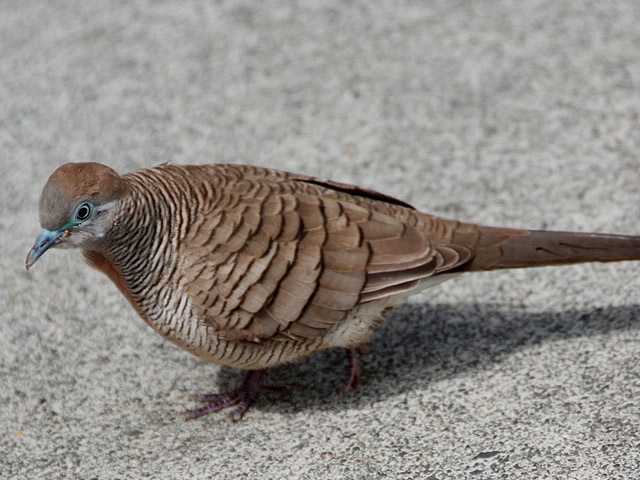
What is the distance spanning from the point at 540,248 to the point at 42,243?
248 cm

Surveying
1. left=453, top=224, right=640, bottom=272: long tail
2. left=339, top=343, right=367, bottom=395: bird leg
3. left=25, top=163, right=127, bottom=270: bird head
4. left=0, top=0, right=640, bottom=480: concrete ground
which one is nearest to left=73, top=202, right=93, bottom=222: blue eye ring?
left=25, top=163, right=127, bottom=270: bird head

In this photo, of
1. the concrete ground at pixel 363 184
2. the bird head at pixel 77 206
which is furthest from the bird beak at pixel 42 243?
the concrete ground at pixel 363 184

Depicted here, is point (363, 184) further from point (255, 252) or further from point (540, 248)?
point (255, 252)

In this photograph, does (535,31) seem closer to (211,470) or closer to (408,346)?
(408,346)

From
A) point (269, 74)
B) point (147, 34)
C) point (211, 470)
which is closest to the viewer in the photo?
point (211, 470)

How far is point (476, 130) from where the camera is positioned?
19.3ft

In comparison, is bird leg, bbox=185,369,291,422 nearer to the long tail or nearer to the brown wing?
the brown wing

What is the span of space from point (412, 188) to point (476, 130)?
708mm

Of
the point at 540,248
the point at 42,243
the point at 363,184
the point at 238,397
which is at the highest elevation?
the point at 42,243

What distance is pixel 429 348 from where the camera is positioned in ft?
15.2

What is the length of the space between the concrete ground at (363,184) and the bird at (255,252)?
423 millimetres

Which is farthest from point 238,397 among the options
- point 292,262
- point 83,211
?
point 83,211

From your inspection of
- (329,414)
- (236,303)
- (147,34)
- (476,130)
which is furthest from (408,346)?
(147,34)

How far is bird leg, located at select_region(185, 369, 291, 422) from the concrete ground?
0.06 meters
